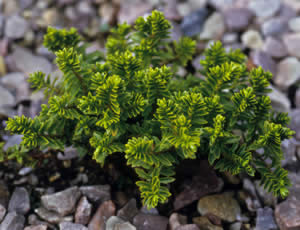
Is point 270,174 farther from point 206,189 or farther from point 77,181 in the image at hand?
point 77,181

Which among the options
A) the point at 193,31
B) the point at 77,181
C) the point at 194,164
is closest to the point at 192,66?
the point at 193,31

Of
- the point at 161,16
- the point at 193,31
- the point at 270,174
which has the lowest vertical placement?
the point at 270,174

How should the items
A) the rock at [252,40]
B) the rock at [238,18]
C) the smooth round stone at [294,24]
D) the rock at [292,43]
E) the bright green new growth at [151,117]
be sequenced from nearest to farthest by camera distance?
1. the bright green new growth at [151,117]
2. the rock at [292,43]
3. the rock at [252,40]
4. the smooth round stone at [294,24]
5. the rock at [238,18]

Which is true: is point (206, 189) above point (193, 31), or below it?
below

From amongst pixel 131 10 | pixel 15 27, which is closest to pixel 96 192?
pixel 131 10

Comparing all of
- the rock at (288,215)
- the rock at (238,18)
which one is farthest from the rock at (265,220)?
the rock at (238,18)

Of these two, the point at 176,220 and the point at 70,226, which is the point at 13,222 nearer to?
the point at 70,226

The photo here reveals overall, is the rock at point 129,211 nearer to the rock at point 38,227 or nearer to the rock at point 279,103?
the rock at point 38,227
